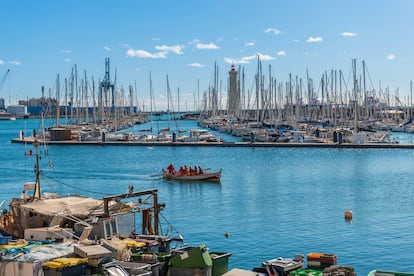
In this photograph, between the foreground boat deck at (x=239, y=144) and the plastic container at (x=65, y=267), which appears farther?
the foreground boat deck at (x=239, y=144)

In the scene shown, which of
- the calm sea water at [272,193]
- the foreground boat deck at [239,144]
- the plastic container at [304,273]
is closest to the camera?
the plastic container at [304,273]

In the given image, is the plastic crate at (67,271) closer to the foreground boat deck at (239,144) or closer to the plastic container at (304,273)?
the plastic container at (304,273)

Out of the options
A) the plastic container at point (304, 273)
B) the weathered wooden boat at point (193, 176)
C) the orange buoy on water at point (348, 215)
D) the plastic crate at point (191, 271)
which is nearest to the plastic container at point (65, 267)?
the plastic crate at point (191, 271)

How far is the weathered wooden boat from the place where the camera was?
6135 cm

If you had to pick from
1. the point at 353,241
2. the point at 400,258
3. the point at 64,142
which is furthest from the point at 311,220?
the point at 64,142

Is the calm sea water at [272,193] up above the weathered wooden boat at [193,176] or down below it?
below

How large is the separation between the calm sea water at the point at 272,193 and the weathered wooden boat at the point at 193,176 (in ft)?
3.47

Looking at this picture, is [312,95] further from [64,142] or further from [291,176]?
[291,176]

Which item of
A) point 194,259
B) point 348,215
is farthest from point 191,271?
point 348,215

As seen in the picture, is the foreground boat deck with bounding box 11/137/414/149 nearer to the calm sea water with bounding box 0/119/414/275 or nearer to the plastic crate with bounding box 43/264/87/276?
the calm sea water with bounding box 0/119/414/275

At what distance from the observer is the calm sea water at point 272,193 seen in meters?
32.8

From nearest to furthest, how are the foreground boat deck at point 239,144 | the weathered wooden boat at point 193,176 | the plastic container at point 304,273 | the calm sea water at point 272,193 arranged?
the plastic container at point 304,273 < the calm sea water at point 272,193 < the weathered wooden boat at point 193,176 < the foreground boat deck at point 239,144

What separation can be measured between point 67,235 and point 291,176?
1820 inches

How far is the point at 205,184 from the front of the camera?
200 feet
